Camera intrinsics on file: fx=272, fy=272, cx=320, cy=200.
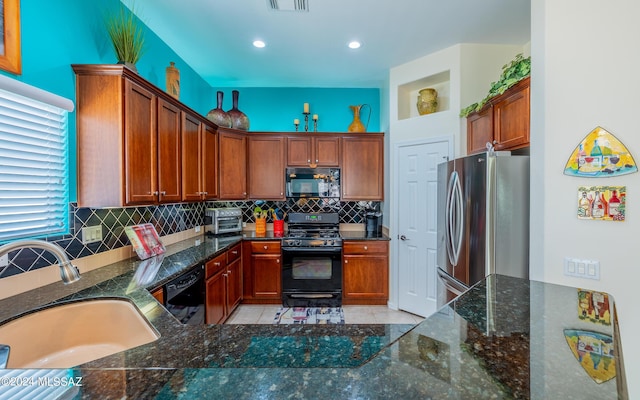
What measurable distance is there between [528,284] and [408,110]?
2.70 m

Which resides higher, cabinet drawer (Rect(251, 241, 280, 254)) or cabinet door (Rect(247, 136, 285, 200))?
cabinet door (Rect(247, 136, 285, 200))

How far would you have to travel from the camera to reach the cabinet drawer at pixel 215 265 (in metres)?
2.51

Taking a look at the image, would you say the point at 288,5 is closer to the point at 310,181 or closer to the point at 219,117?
the point at 219,117

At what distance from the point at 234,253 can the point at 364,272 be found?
5.36ft

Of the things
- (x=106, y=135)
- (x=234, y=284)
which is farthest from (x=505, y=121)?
(x=234, y=284)

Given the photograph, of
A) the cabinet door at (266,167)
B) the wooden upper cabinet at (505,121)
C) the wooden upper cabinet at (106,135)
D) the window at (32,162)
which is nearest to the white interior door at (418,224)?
the wooden upper cabinet at (505,121)

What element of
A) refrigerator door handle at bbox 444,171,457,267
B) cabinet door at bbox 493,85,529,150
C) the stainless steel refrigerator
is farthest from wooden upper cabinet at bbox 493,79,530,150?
refrigerator door handle at bbox 444,171,457,267

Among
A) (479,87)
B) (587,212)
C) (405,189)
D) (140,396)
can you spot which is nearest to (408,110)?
(479,87)

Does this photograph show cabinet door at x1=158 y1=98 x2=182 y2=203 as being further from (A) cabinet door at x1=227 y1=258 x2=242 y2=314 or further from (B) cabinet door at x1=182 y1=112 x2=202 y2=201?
(A) cabinet door at x1=227 y1=258 x2=242 y2=314

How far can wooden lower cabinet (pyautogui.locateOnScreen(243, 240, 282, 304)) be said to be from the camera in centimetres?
347

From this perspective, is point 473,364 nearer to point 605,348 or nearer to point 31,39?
point 605,348

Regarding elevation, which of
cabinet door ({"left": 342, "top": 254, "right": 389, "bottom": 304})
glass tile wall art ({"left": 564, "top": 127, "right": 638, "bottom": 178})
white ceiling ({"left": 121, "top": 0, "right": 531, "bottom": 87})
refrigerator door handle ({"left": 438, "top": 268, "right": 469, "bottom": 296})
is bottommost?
cabinet door ({"left": 342, "top": 254, "right": 389, "bottom": 304})

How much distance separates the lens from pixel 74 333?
4.50ft

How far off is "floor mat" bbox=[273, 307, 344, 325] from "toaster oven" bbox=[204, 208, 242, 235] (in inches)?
48.8
